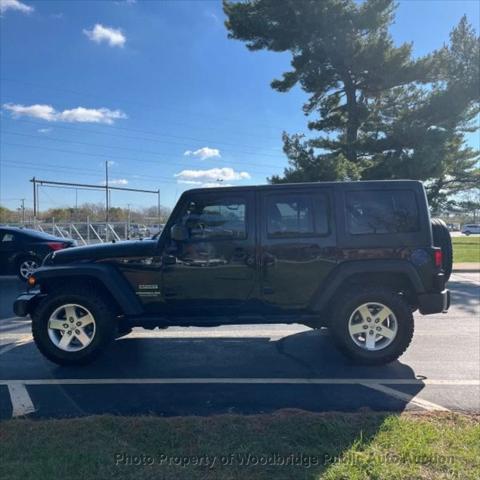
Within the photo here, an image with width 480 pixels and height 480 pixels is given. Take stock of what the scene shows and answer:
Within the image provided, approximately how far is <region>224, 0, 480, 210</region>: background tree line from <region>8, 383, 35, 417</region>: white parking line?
51.4ft

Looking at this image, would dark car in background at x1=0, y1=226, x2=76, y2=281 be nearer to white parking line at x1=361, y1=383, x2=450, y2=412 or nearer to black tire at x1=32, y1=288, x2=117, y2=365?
black tire at x1=32, y1=288, x2=117, y2=365

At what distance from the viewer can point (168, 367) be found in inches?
199

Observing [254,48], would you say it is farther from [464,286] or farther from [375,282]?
[375,282]

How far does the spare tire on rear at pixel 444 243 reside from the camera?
5453 millimetres

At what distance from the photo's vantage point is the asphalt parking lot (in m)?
3.99

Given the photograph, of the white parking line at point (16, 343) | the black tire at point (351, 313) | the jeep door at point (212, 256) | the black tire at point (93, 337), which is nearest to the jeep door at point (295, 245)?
the jeep door at point (212, 256)

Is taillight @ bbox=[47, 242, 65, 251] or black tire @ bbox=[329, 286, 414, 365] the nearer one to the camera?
black tire @ bbox=[329, 286, 414, 365]

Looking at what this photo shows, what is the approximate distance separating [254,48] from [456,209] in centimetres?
1370

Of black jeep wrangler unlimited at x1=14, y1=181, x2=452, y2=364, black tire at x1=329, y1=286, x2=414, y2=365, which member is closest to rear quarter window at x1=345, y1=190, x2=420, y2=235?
black jeep wrangler unlimited at x1=14, y1=181, x2=452, y2=364

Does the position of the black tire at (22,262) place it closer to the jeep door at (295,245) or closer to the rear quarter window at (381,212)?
the jeep door at (295,245)

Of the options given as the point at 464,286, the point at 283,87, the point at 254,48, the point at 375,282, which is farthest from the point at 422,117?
the point at 375,282

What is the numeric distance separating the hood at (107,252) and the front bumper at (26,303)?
1.32ft

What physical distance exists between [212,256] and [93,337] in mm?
1541

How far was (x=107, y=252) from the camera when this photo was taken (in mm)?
5145
